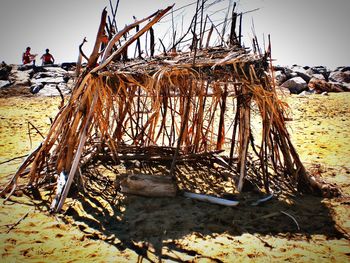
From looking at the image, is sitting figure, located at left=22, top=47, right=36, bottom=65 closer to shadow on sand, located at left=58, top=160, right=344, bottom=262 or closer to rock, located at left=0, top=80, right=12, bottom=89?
rock, located at left=0, top=80, right=12, bottom=89

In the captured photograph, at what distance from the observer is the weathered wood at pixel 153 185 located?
329 centimetres

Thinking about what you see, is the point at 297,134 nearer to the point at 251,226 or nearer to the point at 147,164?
the point at 147,164

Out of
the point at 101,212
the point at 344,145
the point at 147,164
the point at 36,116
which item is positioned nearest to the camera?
the point at 101,212

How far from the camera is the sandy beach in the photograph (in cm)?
228

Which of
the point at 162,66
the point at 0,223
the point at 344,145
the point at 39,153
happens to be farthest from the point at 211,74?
the point at 344,145

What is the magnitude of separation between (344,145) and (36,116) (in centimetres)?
862

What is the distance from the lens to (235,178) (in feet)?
12.4

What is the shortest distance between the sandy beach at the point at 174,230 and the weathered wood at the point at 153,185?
0.30ft

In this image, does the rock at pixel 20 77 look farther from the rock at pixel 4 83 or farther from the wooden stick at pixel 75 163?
the wooden stick at pixel 75 163

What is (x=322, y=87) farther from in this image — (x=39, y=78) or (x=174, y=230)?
(x=39, y=78)

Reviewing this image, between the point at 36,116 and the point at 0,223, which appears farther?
the point at 36,116

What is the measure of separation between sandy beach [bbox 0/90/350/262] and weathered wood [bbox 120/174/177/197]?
0.09m

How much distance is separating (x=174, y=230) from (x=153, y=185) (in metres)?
0.75

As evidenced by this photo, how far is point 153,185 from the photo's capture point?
3287 mm
